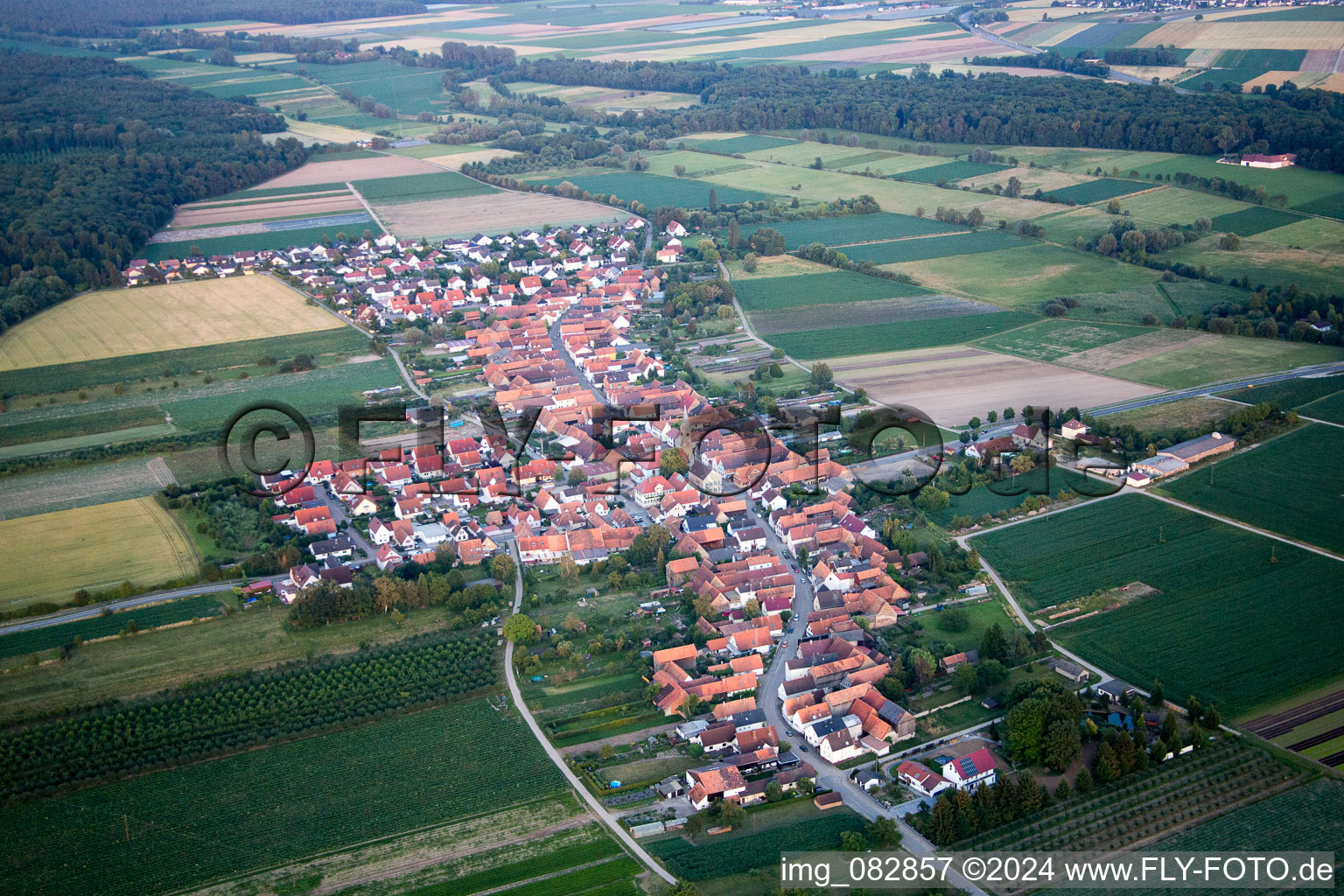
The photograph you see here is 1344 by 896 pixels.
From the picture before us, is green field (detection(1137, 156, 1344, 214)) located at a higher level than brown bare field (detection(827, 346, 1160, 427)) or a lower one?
higher

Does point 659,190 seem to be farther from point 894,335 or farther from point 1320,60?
point 1320,60

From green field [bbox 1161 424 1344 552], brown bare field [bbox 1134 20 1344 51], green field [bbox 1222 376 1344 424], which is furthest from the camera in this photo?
brown bare field [bbox 1134 20 1344 51]

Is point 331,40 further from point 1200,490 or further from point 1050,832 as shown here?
point 1050,832

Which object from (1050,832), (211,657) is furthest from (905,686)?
(211,657)

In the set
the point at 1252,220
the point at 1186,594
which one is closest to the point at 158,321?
the point at 1186,594

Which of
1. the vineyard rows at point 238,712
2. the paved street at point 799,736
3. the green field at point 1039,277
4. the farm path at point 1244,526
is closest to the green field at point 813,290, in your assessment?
the green field at point 1039,277

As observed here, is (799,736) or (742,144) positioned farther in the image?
(742,144)

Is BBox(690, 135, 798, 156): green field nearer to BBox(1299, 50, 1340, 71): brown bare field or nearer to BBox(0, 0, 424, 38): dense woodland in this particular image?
BBox(1299, 50, 1340, 71): brown bare field

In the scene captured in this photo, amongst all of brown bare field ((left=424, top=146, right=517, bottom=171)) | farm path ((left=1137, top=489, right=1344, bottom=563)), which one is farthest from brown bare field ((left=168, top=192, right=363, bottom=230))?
farm path ((left=1137, top=489, right=1344, bottom=563))
